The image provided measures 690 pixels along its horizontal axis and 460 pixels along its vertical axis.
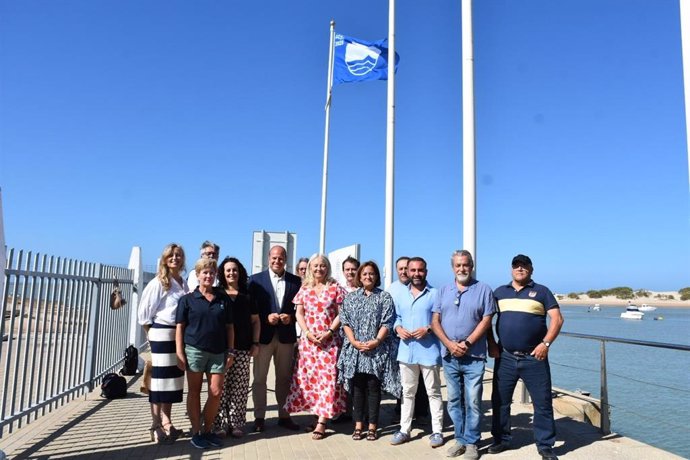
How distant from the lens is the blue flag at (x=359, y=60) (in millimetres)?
11930

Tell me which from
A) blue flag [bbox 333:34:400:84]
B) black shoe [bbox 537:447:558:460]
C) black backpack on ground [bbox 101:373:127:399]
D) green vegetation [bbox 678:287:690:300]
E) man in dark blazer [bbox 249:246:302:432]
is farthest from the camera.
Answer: green vegetation [bbox 678:287:690:300]

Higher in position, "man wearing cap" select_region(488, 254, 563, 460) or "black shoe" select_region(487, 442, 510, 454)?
"man wearing cap" select_region(488, 254, 563, 460)

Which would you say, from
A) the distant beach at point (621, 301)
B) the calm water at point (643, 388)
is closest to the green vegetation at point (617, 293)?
the distant beach at point (621, 301)

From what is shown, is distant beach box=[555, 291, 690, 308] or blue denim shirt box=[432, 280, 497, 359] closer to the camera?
blue denim shirt box=[432, 280, 497, 359]

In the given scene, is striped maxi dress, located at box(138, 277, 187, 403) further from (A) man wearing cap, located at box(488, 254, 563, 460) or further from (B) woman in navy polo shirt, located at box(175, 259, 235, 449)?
(A) man wearing cap, located at box(488, 254, 563, 460)

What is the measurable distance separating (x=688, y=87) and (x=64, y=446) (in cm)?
597

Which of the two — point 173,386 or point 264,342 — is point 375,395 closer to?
point 264,342

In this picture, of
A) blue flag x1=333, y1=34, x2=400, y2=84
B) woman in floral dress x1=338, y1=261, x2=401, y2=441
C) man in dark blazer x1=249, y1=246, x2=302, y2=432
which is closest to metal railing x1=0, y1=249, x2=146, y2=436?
man in dark blazer x1=249, y1=246, x2=302, y2=432

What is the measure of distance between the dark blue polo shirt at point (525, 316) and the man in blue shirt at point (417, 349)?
0.69 meters

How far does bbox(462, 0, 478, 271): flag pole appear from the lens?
620 centimetres

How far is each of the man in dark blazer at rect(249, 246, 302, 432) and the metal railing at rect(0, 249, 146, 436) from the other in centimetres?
211

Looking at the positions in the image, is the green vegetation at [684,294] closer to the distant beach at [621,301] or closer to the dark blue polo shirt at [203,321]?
the distant beach at [621,301]

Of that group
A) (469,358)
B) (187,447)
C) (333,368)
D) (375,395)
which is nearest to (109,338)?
(187,447)

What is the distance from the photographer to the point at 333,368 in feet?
17.7
